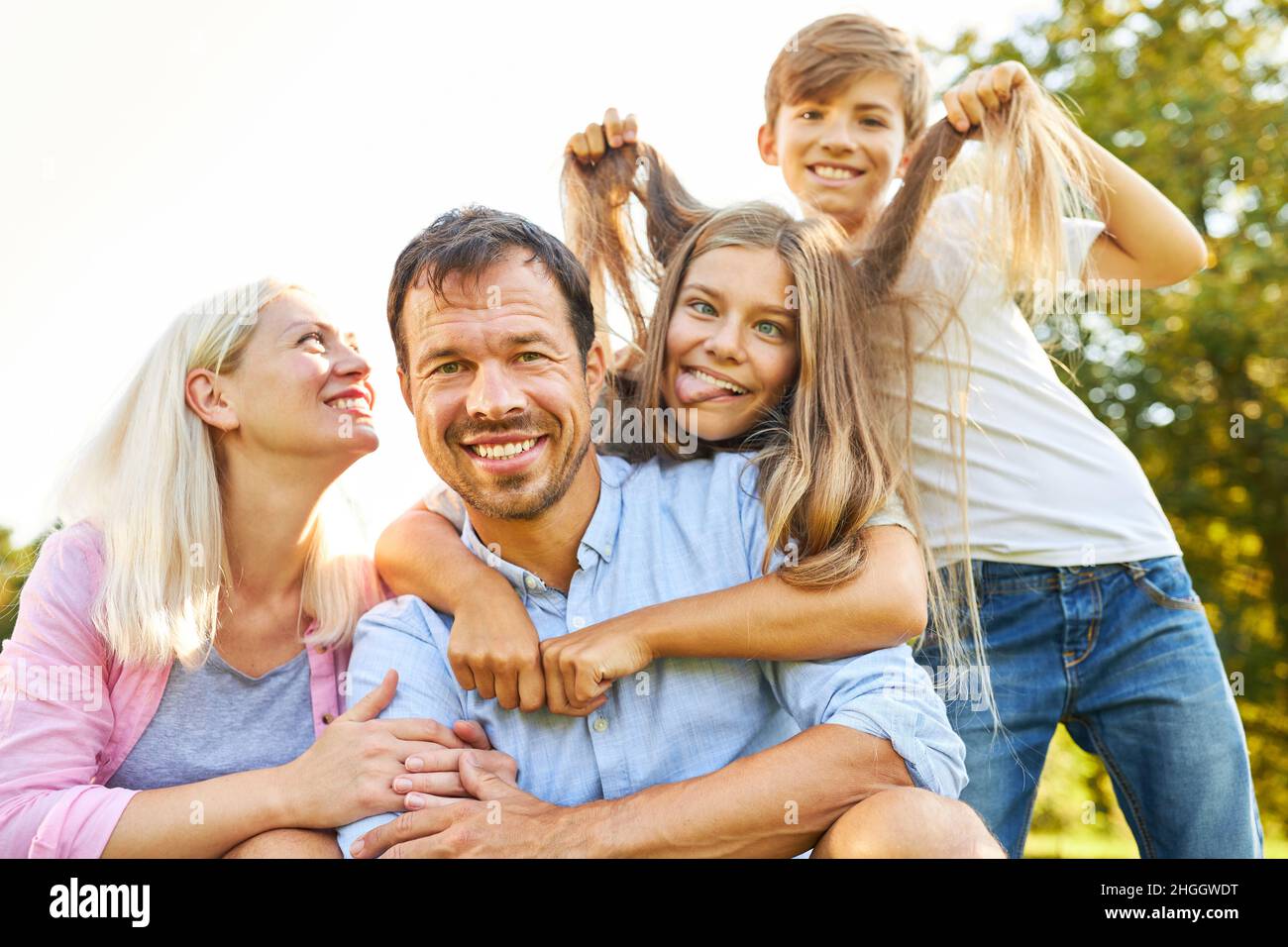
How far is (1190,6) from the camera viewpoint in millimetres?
11953

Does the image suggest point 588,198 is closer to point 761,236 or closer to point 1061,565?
point 761,236

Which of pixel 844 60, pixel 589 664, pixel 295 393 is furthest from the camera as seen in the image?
pixel 844 60

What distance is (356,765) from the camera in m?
2.71

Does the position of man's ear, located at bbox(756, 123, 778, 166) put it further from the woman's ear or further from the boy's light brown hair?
the woman's ear

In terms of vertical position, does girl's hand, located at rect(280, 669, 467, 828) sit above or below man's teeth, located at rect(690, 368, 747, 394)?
below

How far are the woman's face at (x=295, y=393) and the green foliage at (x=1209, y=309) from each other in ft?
28.9

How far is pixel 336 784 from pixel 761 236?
1890 millimetres

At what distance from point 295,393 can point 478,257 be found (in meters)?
0.72

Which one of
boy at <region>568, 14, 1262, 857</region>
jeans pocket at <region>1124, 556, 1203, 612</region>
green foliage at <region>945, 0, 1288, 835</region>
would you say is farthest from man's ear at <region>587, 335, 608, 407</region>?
green foliage at <region>945, 0, 1288, 835</region>

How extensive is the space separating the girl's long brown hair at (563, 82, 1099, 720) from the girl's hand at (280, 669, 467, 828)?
1.02 meters

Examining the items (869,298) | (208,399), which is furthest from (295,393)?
(869,298)

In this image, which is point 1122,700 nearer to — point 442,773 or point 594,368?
point 594,368

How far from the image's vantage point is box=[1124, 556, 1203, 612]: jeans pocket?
3.37m
